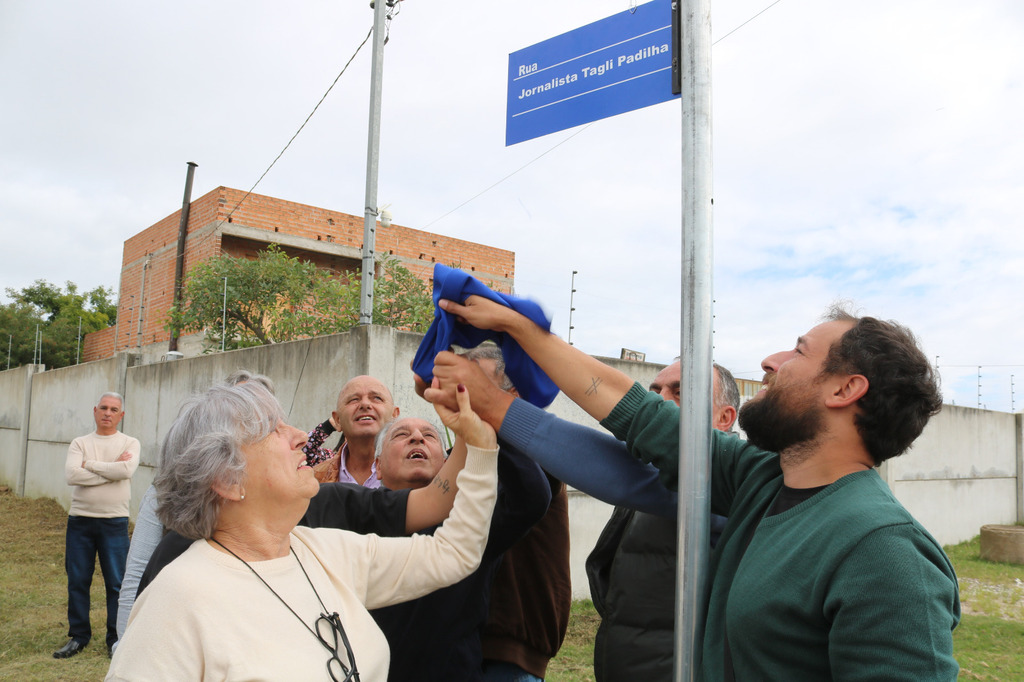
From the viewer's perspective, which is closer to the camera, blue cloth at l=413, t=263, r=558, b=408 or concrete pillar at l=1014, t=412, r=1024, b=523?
blue cloth at l=413, t=263, r=558, b=408

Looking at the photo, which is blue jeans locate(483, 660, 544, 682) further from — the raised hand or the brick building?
the brick building

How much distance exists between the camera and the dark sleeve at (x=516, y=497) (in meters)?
2.11

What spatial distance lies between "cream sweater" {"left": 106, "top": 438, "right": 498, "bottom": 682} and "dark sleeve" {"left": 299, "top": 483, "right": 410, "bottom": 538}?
0.83ft

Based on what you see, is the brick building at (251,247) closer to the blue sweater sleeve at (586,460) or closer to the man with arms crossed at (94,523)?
the man with arms crossed at (94,523)

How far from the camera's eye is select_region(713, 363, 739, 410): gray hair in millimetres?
2631

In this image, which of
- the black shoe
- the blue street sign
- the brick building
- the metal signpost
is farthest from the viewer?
the brick building

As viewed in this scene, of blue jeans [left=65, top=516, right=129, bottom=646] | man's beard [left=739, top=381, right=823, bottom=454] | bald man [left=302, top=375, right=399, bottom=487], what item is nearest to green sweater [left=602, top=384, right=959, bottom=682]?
man's beard [left=739, top=381, right=823, bottom=454]

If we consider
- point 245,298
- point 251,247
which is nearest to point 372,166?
point 245,298

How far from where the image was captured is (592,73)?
171 centimetres

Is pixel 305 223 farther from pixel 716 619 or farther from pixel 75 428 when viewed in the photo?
pixel 716 619

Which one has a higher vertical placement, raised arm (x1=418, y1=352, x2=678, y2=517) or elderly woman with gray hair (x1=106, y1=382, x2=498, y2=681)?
raised arm (x1=418, y1=352, x2=678, y2=517)

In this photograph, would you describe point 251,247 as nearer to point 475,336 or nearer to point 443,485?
point 443,485

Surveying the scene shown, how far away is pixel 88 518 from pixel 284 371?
2007 millimetres

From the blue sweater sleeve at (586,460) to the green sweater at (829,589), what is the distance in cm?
21
